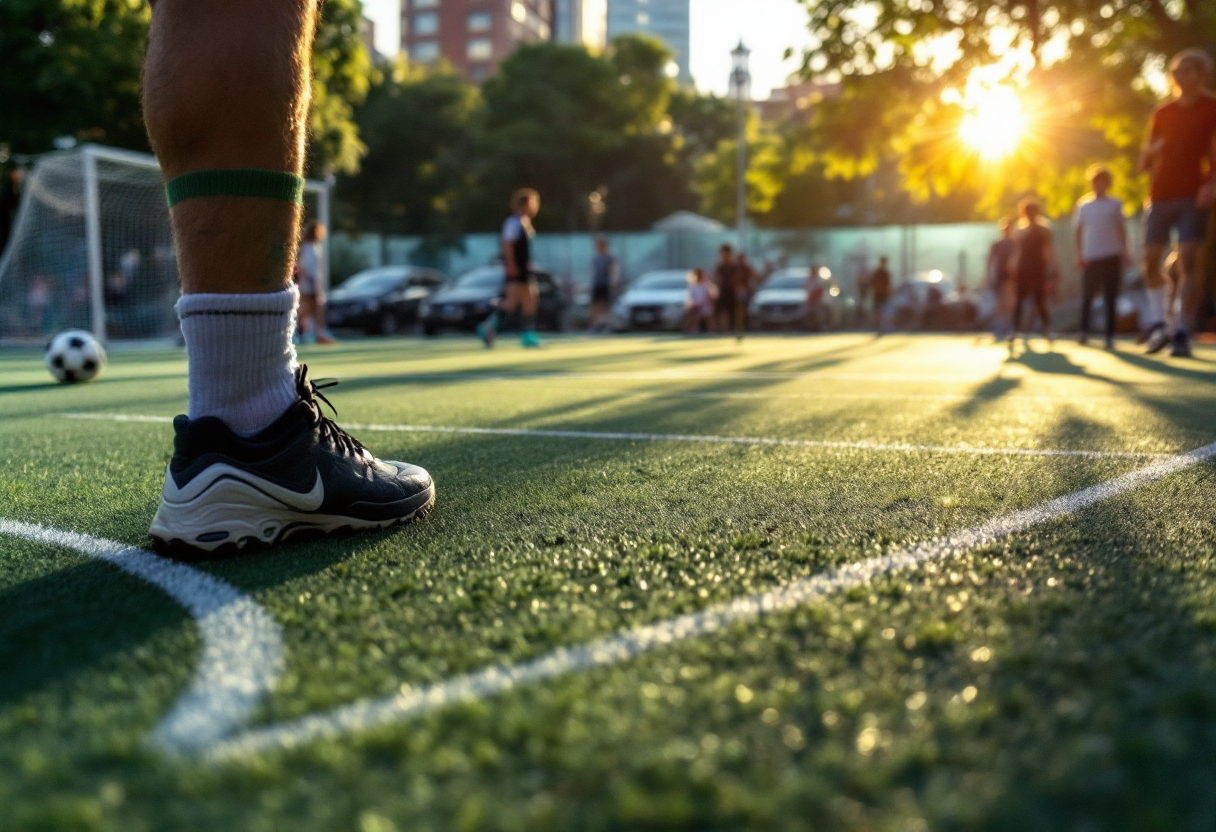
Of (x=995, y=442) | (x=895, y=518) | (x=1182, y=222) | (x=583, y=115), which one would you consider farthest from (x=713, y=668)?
(x=583, y=115)

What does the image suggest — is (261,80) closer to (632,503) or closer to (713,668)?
(632,503)

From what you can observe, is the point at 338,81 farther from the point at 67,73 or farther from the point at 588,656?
the point at 588,656

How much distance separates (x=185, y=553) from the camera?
182cm

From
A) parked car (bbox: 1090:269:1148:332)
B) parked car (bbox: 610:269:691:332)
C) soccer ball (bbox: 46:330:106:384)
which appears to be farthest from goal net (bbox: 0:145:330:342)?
parked car (bbox: 1090:269:1148:332)

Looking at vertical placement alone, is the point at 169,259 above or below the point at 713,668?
above

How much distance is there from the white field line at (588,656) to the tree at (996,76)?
18.7m

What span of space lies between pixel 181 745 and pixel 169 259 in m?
17.1

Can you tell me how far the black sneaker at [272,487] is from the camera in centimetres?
181

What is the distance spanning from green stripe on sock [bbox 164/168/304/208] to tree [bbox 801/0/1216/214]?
1846cm

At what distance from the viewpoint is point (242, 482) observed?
6.07 feet

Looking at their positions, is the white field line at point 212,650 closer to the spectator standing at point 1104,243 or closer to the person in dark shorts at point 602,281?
the spectator standing at point 1104,243

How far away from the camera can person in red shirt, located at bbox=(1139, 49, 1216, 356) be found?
8.52 metres

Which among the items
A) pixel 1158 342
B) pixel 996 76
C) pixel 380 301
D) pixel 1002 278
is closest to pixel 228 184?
pixel 1158 342

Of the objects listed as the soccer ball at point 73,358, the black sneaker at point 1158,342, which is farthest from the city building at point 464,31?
the soccer ball at point 73,358
